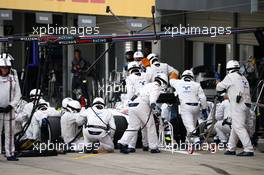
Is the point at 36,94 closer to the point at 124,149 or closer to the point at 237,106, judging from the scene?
the point at 124,149

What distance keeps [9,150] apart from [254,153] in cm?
540

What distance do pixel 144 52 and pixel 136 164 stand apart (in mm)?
13069

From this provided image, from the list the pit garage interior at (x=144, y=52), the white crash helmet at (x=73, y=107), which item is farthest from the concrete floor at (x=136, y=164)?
the white crash helmet at (x=73, y=107)

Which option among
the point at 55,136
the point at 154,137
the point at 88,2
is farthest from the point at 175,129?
the point at 88,2

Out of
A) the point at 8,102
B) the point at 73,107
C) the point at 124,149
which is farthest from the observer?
the point at 73,107

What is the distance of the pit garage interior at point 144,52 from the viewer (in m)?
15.8

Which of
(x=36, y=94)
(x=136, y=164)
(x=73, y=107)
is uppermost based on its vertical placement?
(x=36, y=94)

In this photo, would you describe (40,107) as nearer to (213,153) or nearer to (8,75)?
(8,75)

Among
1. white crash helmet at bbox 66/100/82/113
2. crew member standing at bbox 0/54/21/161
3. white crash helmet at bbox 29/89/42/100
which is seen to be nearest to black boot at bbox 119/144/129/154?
white crash helmet at bbox 66/100/82/113

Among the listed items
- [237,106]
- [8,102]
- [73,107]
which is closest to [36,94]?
[73,107]

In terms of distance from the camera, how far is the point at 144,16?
977 inches

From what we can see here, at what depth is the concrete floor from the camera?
1478cm

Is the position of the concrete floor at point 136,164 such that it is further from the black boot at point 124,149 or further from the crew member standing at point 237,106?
the crew member standing at point 237,106

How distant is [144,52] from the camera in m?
28.7
